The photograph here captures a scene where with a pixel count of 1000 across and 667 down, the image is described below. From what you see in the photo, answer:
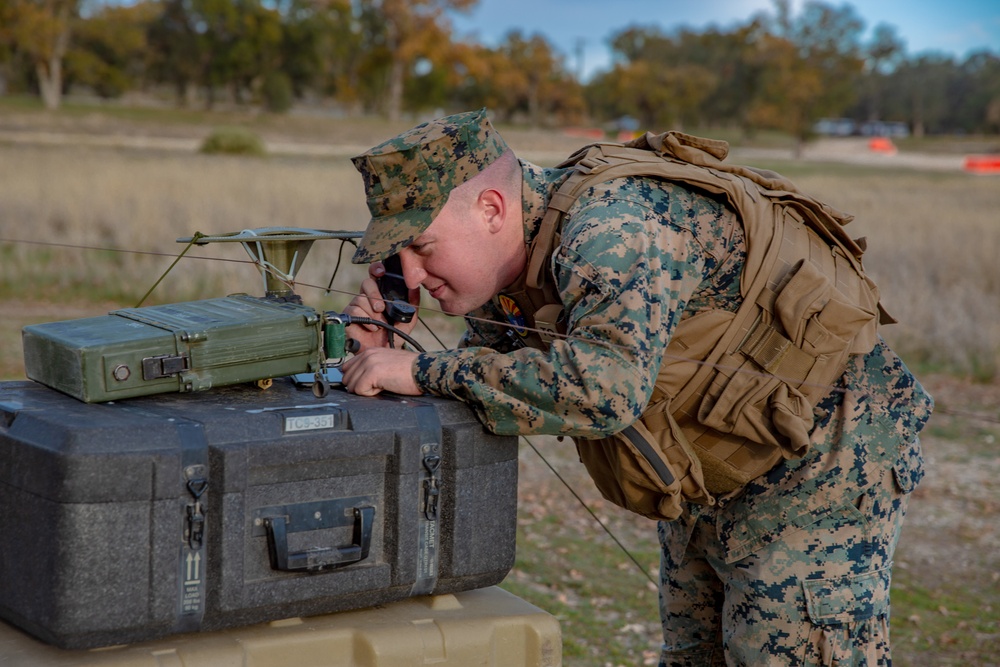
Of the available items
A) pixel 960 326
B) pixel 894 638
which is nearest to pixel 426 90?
pixel 960 326

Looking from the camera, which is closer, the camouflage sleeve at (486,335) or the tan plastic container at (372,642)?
the tan plastic container at (372,642)

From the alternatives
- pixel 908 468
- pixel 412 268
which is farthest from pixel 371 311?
pixel 908 468

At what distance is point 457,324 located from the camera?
1074 centimetres

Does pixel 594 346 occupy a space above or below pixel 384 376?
above

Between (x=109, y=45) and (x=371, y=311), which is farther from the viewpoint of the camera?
(x=109, y=45)

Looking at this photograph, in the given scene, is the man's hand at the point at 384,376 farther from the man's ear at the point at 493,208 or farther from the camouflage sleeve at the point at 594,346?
the man's ear at the point at 493,208

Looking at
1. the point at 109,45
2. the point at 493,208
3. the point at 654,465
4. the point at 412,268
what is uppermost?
the point at 109,45

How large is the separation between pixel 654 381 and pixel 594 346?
179mm

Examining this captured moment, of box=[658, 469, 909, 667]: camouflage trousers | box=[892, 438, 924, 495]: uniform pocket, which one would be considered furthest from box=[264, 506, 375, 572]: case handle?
box=[892, 438, 924, 495]: uniform pocket

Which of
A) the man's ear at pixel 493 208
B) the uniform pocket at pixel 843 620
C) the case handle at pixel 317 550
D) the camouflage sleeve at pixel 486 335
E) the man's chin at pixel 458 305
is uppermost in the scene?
the man's ear at pixel 493 208

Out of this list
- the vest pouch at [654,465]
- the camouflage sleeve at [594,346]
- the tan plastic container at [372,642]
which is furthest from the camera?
the vest pouch at [654,465]

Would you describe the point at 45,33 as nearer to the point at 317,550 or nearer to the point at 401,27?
the point at 401,27

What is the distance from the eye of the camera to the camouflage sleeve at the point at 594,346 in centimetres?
241

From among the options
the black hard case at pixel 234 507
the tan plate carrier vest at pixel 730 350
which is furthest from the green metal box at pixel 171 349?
the tan plate carrier vest at pixel 730 350
